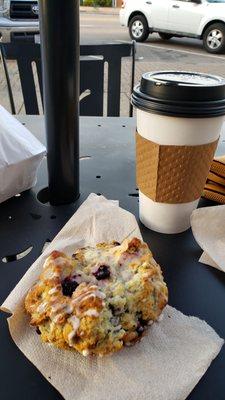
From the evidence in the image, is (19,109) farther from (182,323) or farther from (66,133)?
(182,323)

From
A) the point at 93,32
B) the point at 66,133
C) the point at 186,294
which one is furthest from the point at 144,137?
the point at 93,32

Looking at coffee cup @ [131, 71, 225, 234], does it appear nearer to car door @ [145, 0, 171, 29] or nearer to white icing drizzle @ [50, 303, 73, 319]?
white icing drizzle @ [50, 303, 73, 319]

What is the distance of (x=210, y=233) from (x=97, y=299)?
31 centimetres

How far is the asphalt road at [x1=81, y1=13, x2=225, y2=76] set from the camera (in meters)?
6.03

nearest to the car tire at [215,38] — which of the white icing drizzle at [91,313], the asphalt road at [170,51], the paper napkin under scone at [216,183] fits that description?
the asphalt road at [170,51]

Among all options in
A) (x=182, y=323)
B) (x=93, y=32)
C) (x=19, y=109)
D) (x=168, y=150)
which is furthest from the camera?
(x=93, y=32)

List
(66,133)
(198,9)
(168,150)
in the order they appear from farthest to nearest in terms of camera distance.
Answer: (198,9)
(66,133)
(168,150)

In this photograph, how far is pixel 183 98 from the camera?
585 millimetres

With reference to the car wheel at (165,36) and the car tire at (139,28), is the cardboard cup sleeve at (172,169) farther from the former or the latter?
the car wheel at (165,36)

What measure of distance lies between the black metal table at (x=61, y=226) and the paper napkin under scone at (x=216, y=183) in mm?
28

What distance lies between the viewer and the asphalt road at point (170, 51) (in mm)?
6031

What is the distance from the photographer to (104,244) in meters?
0.60

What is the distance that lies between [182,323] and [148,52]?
732 cm

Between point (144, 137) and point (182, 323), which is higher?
point (144, 137)
